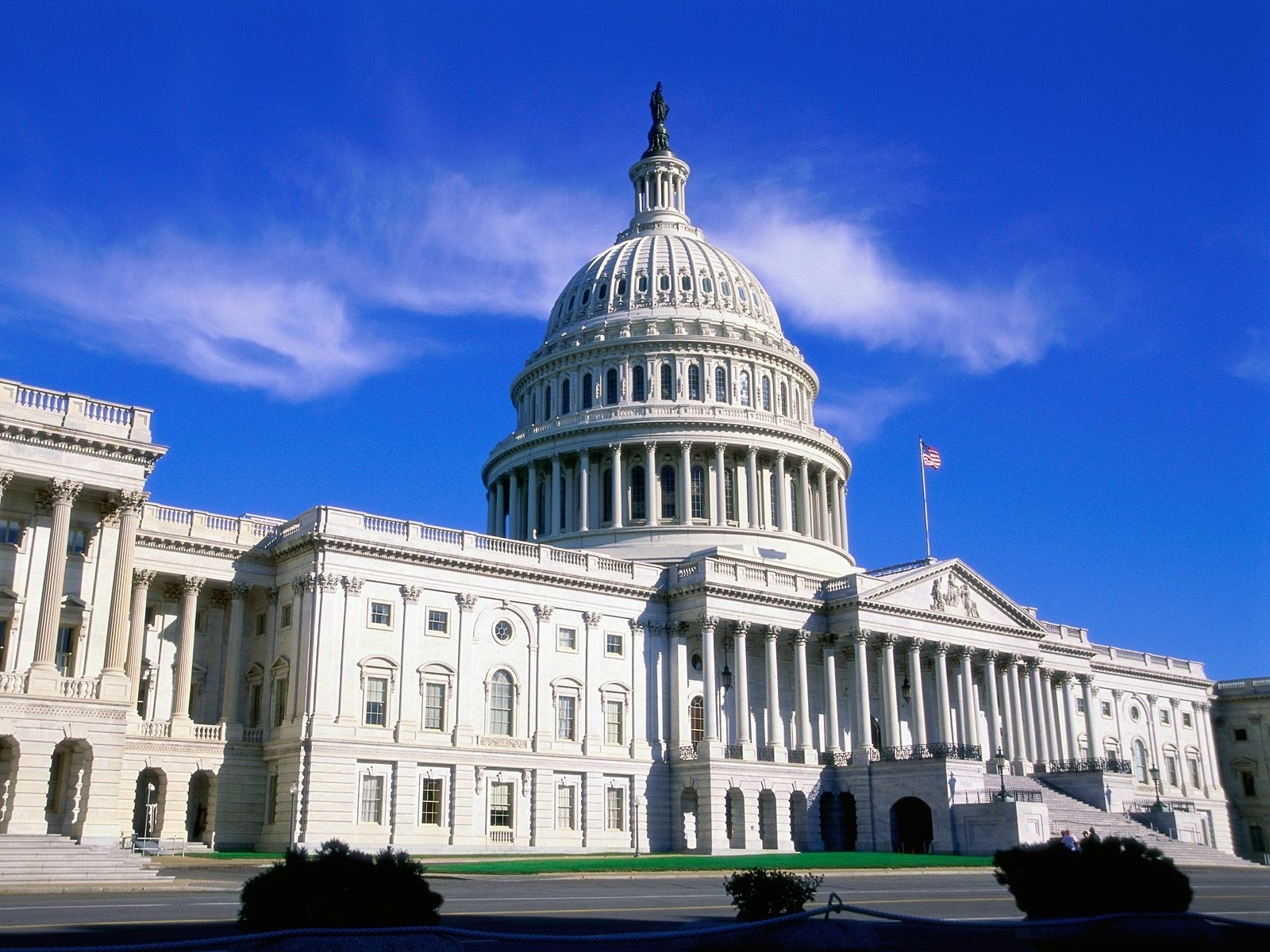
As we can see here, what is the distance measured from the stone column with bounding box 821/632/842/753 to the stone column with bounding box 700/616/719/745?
7.75m

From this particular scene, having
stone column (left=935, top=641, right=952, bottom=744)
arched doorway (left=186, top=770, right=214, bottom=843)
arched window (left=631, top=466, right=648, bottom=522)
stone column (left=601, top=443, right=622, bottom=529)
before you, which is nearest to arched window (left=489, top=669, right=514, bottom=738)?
arched doorway (left=186, top=770, right=214, bottom=843)

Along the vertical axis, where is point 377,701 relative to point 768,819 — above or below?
above

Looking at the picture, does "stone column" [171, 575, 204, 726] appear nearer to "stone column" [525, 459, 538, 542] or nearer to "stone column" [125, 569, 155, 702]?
"stone column" [125, 569, 155, 702]

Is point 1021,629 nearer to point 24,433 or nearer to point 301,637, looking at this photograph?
point 301,637

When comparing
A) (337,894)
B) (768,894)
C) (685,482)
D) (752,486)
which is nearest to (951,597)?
(752,486)

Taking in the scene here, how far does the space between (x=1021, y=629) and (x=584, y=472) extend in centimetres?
3157

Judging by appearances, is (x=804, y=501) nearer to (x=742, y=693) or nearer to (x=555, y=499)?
(x=555, y=499)

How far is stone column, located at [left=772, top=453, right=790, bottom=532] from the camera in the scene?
293ft

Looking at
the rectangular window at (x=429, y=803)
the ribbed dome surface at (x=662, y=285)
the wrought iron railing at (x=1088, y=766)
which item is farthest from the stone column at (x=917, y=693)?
the ribbed dome surface at (x=662, y=285)

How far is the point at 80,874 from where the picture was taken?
36.8 metres

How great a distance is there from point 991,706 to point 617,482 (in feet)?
94.8

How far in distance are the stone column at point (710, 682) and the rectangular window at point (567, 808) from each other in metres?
7.88

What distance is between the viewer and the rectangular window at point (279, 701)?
2350 inches

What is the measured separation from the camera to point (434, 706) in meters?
62.2
